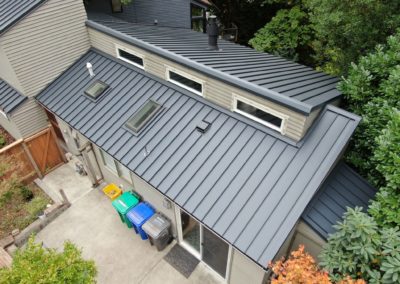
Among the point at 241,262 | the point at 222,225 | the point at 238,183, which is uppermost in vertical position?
the point at 238,183

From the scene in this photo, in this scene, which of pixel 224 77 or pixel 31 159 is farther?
pixel 31 159

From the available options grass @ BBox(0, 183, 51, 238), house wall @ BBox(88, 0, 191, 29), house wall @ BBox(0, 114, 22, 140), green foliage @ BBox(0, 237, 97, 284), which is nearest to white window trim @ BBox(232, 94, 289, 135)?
green foliage @ BBox(0, 237, 97, 284)

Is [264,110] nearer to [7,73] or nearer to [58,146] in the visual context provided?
[58,146]

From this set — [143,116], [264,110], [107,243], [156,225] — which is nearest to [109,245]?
[107,243]

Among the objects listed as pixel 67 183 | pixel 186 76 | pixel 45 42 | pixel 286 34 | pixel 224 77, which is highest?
pixel 224 77

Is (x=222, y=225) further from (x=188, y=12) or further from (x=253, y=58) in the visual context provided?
(x=188, y=12)

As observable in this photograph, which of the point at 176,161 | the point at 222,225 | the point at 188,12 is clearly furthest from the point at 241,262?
the point at 188,12
